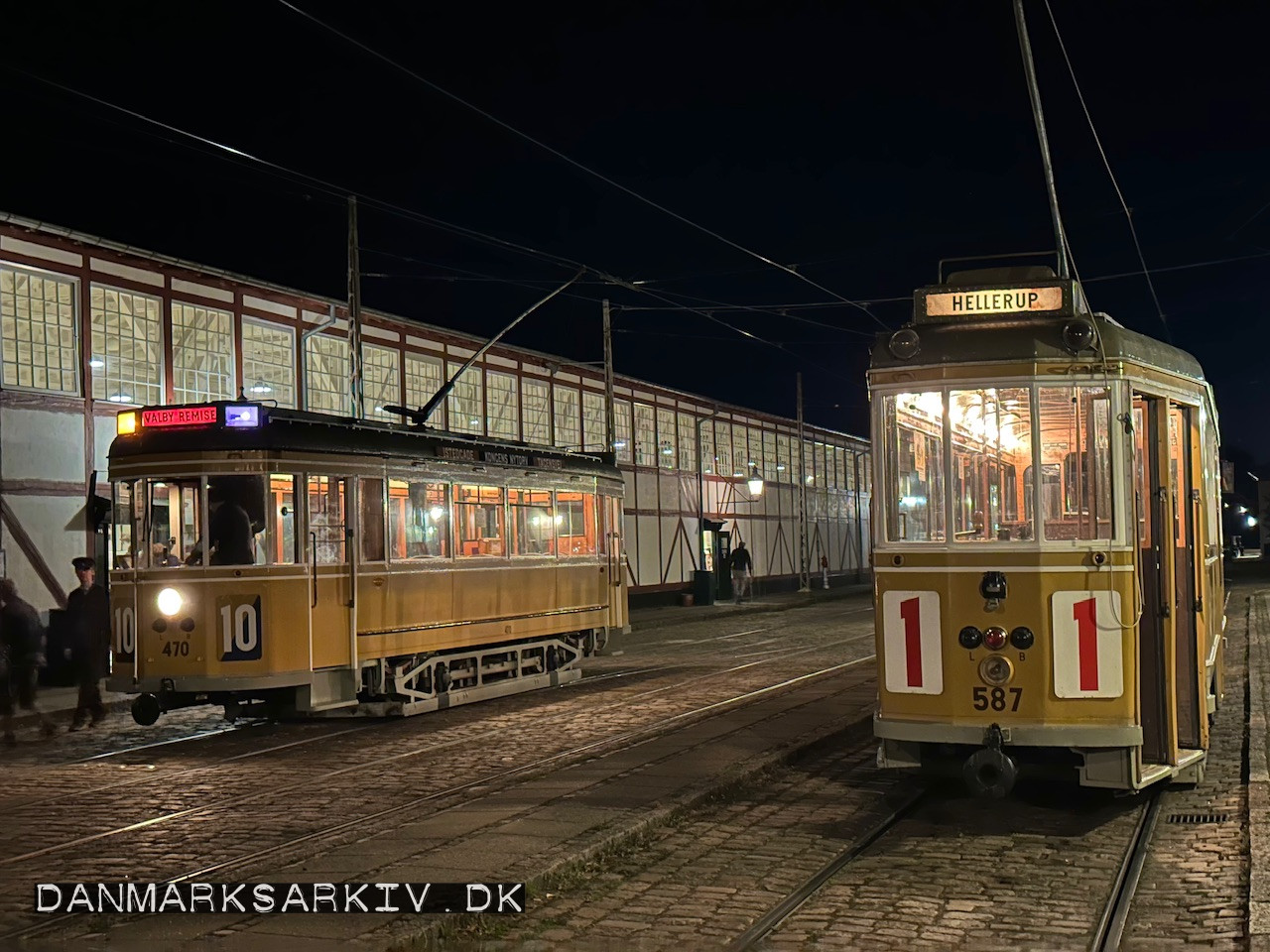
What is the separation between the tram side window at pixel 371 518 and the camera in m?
15.0

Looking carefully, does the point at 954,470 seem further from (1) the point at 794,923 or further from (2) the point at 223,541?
(2) the point at 223,541

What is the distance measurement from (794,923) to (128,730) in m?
10.7

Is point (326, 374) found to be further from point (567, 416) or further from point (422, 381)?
point (567, 416)

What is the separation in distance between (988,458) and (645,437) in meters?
33.8

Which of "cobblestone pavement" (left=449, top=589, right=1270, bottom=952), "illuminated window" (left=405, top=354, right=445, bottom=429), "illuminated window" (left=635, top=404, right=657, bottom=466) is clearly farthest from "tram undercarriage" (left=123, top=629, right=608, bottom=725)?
"illuminated window" (left=635, top=404, right=657, bottom=466)

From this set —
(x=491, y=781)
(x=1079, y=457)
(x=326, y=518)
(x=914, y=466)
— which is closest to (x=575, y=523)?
(x=326, y=518)

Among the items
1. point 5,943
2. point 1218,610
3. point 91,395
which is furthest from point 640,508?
point 5,943

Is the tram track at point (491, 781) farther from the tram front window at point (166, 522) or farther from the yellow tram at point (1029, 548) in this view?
the tram front window at point (166, 522)

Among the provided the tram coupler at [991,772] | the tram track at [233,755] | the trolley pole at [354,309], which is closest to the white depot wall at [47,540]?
the trolley pole at [354,309]

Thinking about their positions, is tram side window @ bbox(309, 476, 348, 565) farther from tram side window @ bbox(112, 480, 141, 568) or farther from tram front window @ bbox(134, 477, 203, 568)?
tram side window @ bbox(112, 480, 141, 568)

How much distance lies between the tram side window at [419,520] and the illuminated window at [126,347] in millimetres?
8219

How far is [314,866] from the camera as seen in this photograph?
7.68 metres

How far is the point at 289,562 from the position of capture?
46.3 ft

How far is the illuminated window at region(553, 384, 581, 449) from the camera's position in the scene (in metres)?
38.8
